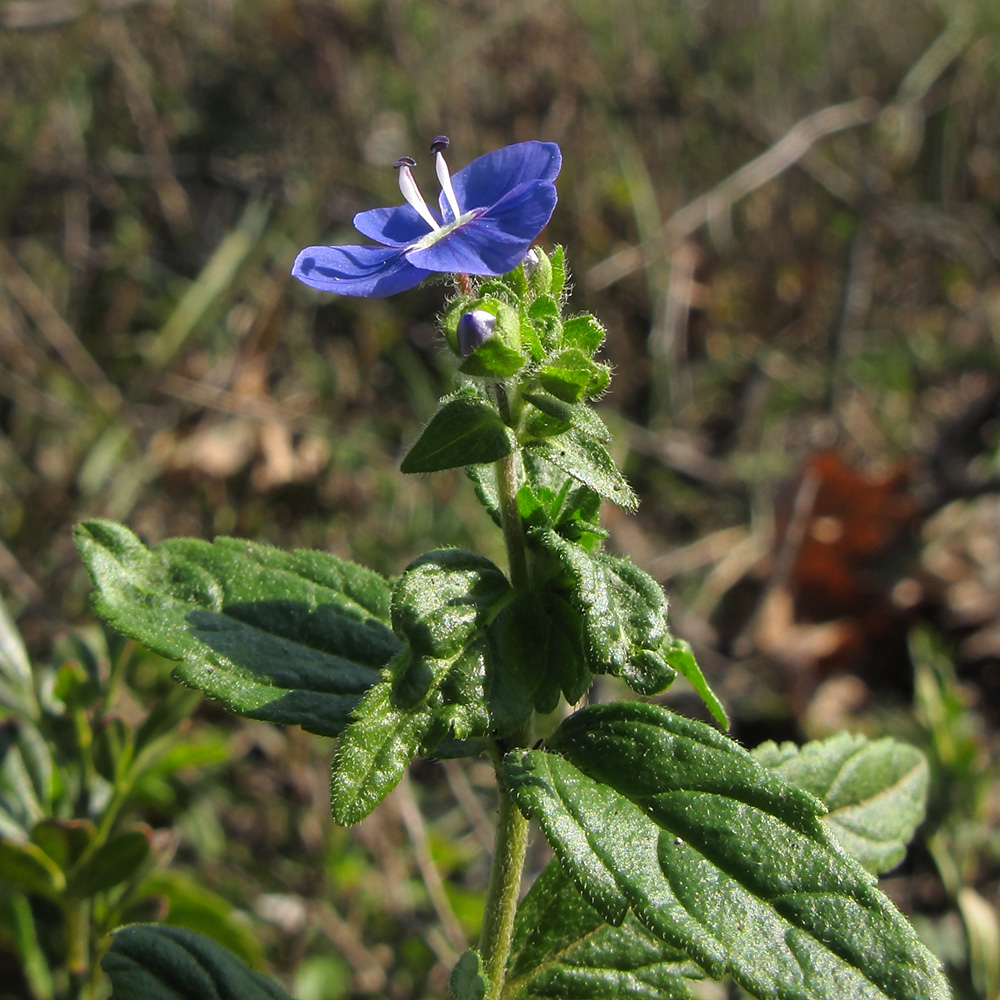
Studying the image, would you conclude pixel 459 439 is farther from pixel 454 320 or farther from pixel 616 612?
pixel 616 612

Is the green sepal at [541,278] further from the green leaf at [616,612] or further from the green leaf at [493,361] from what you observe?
the green leaf at [616,612]

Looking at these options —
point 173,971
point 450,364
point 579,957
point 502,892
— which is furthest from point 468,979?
point 450,364

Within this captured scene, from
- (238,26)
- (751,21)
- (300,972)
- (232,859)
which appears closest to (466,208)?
(300,972)

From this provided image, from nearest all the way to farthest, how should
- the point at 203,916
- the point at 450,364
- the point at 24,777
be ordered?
the point at 24,777 → the point at 203,916 → the point at 450,364

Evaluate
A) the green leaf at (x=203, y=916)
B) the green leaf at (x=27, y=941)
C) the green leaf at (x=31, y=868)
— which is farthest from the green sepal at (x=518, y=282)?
the green leaf at (x=27, y=941)

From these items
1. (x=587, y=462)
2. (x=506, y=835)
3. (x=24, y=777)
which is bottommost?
(x=24, y=777)

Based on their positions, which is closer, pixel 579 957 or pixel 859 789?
pixel 579 957
